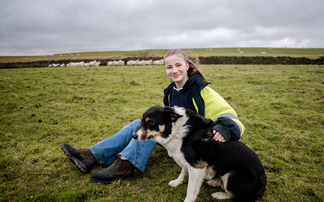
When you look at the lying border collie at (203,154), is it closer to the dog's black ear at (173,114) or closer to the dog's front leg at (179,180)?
the dog's black ear at (173,114)

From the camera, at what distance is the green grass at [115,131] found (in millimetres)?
3283

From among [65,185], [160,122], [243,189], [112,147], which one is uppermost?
[160,122]

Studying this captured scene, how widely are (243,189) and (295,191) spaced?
149cm

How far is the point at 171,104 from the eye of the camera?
416 cm

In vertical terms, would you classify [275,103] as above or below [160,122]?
below

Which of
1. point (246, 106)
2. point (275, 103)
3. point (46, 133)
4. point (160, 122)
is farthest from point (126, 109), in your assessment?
point (275, 103)

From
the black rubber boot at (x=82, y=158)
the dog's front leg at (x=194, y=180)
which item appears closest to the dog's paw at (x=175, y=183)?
the dog's front leg at (x=194, y=180)

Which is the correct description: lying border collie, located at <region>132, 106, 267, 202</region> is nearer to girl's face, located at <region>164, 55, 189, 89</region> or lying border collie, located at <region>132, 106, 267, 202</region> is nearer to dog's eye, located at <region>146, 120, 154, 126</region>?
dog's eye, located at <region>146, 120, 154, 126</region>

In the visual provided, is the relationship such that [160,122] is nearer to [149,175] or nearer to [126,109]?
[149,175]

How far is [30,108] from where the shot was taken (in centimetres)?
830

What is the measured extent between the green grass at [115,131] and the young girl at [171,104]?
0.28 m

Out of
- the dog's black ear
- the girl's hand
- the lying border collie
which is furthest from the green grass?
the dog's black ear

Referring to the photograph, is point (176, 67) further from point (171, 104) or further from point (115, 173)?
point (115, 173)

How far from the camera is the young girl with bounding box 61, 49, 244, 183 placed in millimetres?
3211
